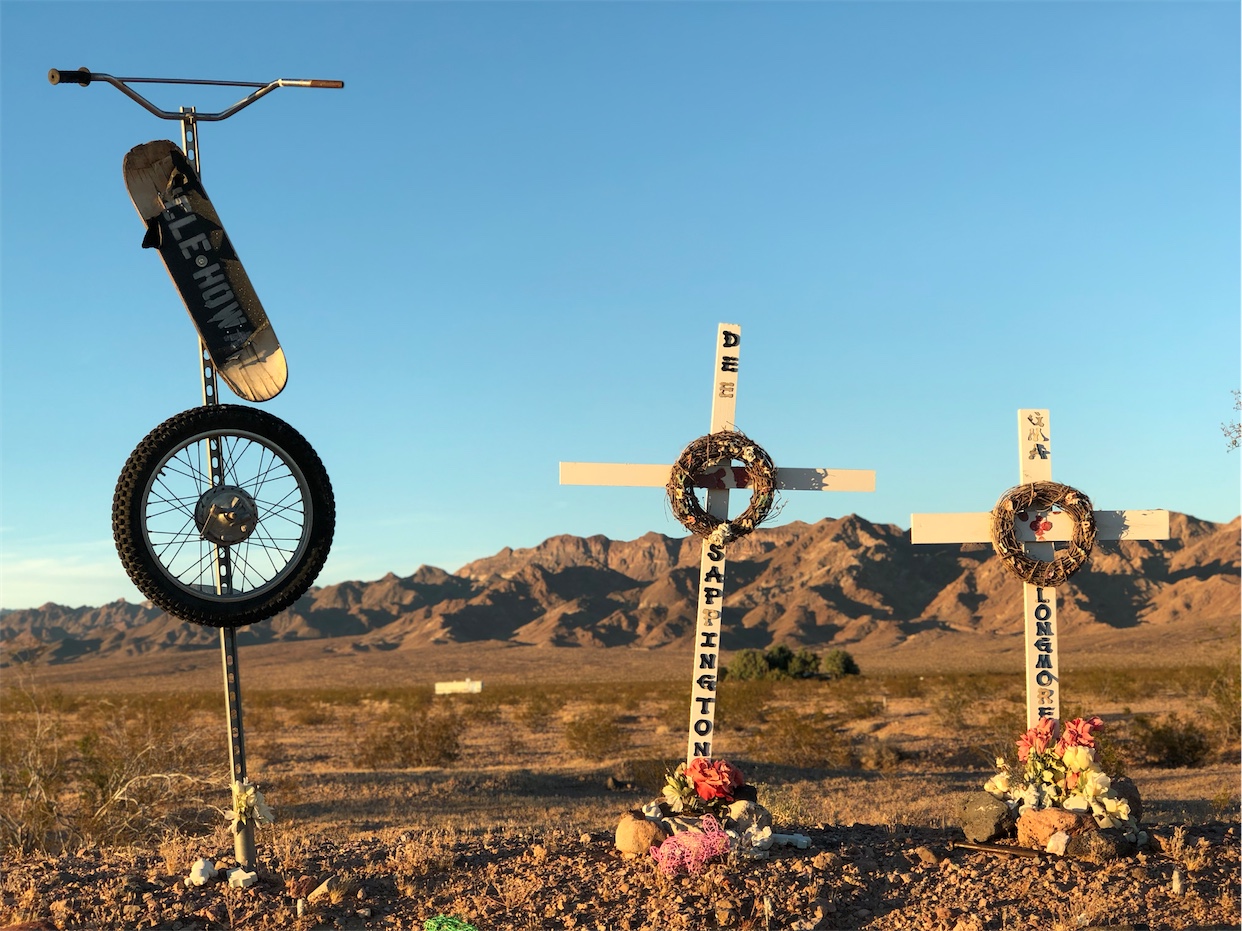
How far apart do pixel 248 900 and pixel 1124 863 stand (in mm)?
6610

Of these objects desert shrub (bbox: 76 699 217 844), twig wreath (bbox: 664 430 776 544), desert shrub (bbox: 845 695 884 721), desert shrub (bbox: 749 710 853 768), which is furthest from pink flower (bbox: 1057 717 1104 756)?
desert shrub (bbox: 845 695 884 721)

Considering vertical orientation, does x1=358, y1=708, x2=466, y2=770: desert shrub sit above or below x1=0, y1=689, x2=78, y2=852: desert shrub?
below

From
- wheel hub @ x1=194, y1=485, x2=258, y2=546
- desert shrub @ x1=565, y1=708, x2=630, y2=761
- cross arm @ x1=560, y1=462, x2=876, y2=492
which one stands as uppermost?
cross arm @ x1=560, y1=462, x2=876, y2=492

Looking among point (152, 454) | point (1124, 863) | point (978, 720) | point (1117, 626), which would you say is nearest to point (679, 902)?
point (1124, 863)

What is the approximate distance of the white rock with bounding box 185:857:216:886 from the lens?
27.2ft

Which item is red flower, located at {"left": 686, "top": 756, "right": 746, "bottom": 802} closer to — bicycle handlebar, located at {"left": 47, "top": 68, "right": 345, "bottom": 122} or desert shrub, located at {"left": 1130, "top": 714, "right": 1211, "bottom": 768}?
bicycle handlebar, located at {"left": 47, "top": 68, "right": 345, "bottom": 122}

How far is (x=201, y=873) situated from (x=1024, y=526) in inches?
312

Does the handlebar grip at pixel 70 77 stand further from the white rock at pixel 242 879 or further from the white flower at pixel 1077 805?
the white flower at pixel 1077 805

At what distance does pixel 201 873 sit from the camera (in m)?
8.30

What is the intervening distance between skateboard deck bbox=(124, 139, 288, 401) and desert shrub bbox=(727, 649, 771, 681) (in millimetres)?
41504

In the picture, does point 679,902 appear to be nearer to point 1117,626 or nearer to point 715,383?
point 715,383

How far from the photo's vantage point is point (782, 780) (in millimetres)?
18062

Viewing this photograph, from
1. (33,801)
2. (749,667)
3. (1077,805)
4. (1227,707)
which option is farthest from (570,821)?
(749,667)

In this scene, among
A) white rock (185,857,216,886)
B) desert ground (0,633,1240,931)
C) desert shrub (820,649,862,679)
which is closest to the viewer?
desert ground (0,633,1240,931)
